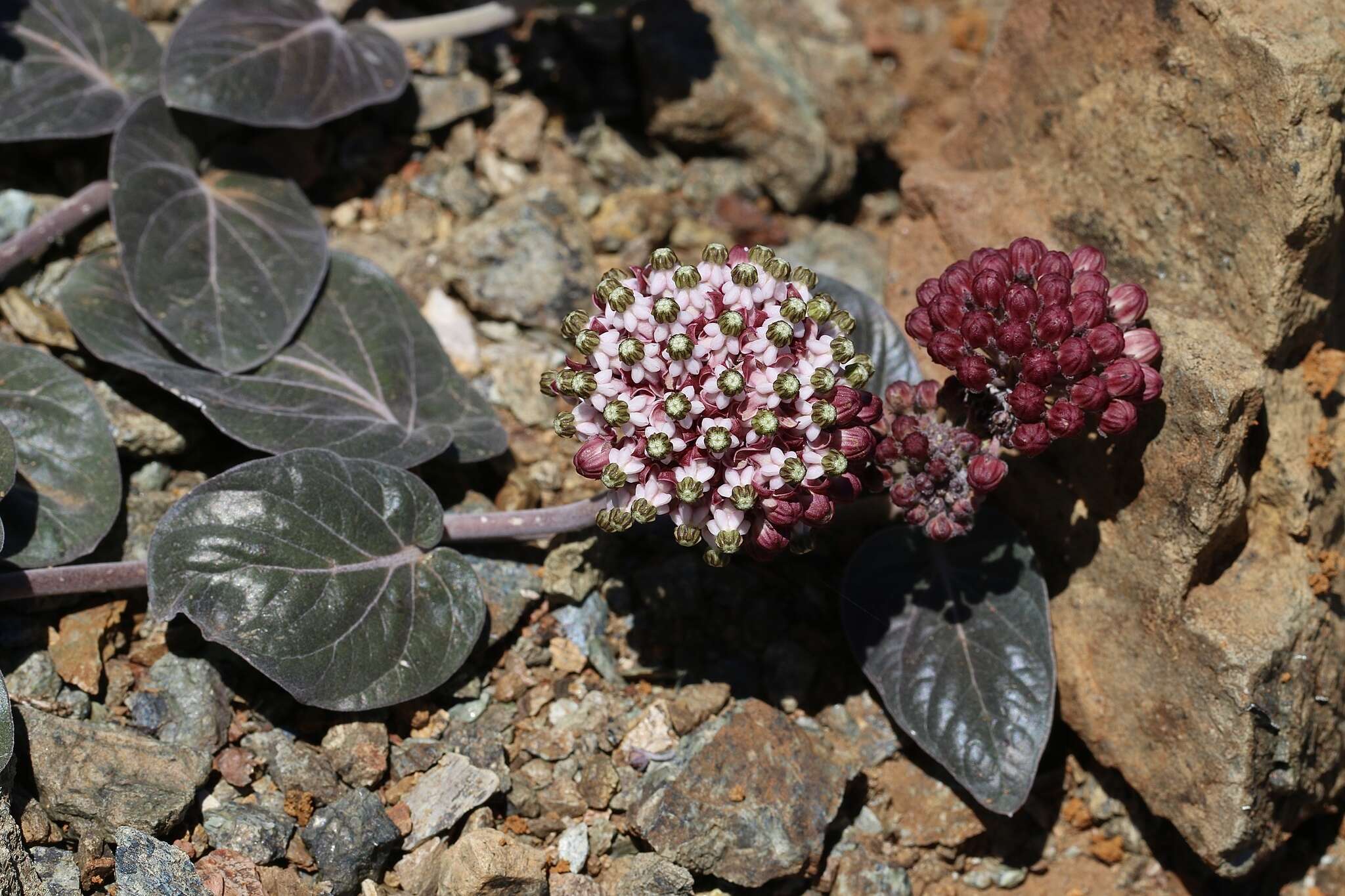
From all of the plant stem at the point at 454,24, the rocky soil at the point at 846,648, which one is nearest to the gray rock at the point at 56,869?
the rocky soil at the point at 846,648

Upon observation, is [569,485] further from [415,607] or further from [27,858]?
[27,858]

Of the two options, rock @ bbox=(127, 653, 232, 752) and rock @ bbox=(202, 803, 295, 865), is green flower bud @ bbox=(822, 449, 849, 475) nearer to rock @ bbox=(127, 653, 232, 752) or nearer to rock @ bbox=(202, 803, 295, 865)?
rock @ bbox=(202, 803, 295, 865)

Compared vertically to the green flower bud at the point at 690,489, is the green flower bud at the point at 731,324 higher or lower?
higher

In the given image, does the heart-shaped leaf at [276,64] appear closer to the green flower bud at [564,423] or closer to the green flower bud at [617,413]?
the green flower bud at [564,423]

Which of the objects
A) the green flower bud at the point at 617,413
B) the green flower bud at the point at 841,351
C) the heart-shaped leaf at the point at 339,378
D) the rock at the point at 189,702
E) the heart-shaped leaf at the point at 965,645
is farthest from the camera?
the heart-shaped leaf at the point at 339,378

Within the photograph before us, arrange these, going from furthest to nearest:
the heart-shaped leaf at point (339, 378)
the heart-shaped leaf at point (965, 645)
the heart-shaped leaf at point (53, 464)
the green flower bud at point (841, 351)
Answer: the heart-shaped leaf at point (339, 378)
the heart-shaped leaf at point (965, 645)
the heart-shaped leaf at point (53, 464)
the green flower bud at point (841, 351)

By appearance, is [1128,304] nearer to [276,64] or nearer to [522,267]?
[522,267]

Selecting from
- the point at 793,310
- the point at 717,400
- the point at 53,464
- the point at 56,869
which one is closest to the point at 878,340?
the point at 793,310
